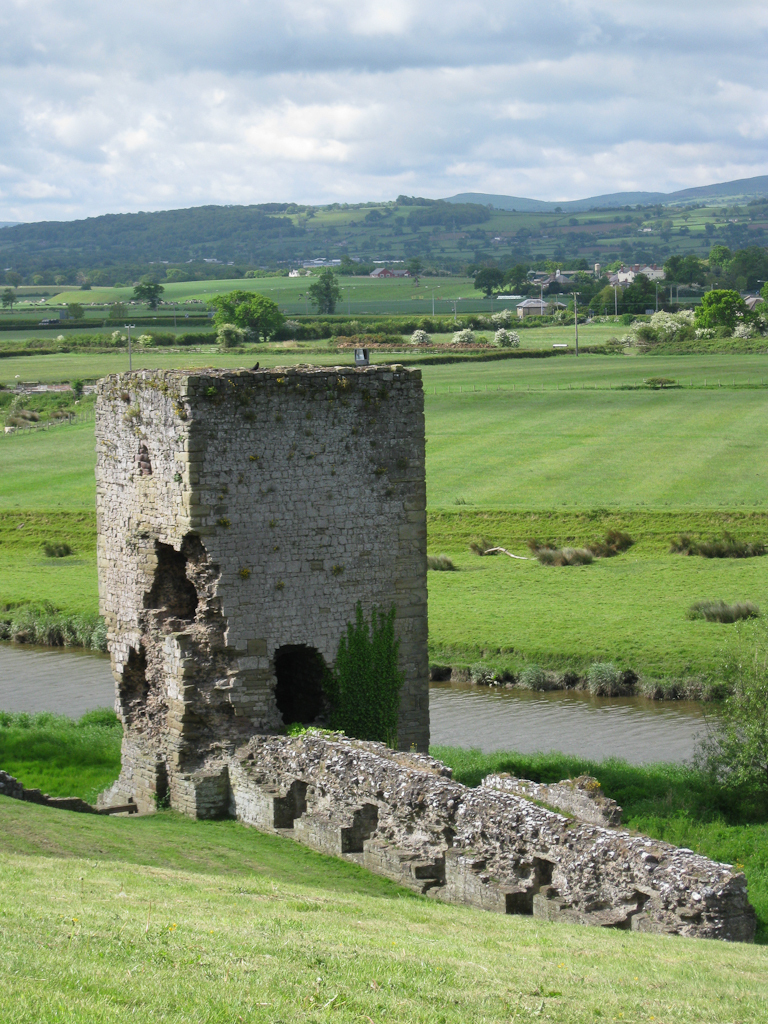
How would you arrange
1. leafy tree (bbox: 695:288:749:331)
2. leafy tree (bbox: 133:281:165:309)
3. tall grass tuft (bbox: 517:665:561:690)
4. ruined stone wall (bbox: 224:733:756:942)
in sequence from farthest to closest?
leafy tree (bbox: 133:281:165:309) < leafy tree (bbox: 695:288:749:331) < tall grass tuft (bbox: 517:665:561:690) < ruined stone wall (bbox: 224:733:756:942)

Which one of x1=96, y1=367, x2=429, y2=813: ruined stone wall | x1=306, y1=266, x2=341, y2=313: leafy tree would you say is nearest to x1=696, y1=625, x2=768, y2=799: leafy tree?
x1=96, y1=367, x2=429, y2=813: ruined stone wall

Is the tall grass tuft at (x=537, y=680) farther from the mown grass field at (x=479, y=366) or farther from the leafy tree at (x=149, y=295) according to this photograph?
the leafy tree at (x=149, y=295)

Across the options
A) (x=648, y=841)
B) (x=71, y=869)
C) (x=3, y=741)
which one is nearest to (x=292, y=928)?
(x=71, y=869)

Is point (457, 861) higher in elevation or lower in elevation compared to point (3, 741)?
higher

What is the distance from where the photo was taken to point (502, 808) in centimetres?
1334

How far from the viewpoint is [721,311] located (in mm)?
97375

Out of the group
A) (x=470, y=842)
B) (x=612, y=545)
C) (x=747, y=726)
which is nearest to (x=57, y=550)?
(x=612, y=545)

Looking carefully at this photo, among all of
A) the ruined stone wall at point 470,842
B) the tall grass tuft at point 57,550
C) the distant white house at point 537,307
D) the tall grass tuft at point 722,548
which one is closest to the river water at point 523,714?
the ruined stone wall at point 470,842

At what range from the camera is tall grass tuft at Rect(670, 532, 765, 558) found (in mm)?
36156

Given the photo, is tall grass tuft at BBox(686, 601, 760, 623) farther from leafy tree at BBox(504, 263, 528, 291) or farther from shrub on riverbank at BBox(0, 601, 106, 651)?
leafy tree at BBox(504, 263, 528, 291)

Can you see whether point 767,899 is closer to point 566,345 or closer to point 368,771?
point 368,771

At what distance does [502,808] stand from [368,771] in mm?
1946

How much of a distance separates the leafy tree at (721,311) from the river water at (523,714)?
73.4 meters

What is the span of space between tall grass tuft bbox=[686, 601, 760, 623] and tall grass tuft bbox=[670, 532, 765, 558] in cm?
586
